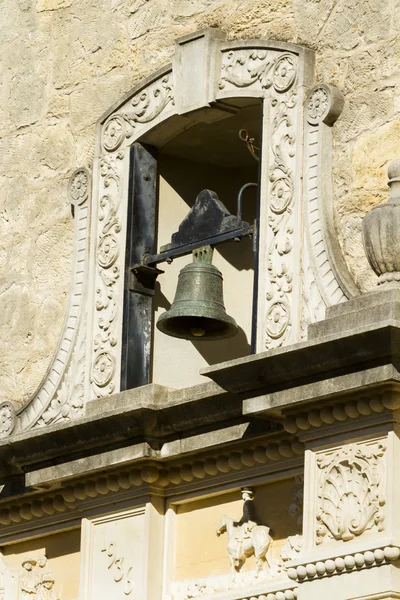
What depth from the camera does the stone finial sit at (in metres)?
11.7

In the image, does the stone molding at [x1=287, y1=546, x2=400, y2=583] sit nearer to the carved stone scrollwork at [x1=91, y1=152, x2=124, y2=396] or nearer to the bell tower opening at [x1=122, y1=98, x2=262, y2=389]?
the bell tower opening at [x1=122, y1=98, x2=262, y2=389]

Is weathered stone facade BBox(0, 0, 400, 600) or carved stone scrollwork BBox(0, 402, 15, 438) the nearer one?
weathered stone facade BBox(0, 0, 400, 600)

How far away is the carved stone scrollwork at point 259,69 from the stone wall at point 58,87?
114 millimetres

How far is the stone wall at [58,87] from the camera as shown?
43.2 feet

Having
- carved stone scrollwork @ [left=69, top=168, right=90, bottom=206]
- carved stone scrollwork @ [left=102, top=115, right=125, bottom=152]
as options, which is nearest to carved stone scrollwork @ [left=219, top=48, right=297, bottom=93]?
carved stone scrollwork @ [left=102, top=115, right=125, bottom=152]

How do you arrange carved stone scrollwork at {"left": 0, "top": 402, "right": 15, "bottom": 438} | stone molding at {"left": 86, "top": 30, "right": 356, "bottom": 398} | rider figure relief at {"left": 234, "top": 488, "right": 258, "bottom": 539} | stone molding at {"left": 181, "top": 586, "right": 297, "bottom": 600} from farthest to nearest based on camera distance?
carved stone scrollwork at {"left": 0, "top": 402, "right": 15, "bottom": 438}
stone molding at {"left": 86, "top": 30, "right": 356, "bottom": 398}
rider figure relief at {"left": 234, "top": 488, "right": 258, "bottom": 539}
stone molding at {"left": 181, "top": 586, "right": 297, "bottom": 600}

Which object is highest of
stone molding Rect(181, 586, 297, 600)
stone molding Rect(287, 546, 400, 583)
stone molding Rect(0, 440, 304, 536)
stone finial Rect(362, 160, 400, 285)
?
stone finial Rect(362, 160, 400, 285)

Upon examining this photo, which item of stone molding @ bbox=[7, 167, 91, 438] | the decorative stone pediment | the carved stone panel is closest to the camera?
the decorative stone pediment

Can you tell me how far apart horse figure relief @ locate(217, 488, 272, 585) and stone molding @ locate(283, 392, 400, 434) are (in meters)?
0.65

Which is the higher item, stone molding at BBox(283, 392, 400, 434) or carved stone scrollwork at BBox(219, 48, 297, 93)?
carved stone scrollwork at BBox(219, 48, 297, 93)

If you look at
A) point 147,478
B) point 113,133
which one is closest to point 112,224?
point 113,133

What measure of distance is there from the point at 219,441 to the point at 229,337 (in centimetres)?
99

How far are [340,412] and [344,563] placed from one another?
2.32ft

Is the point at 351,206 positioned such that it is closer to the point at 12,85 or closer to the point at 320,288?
the point at 320,288
